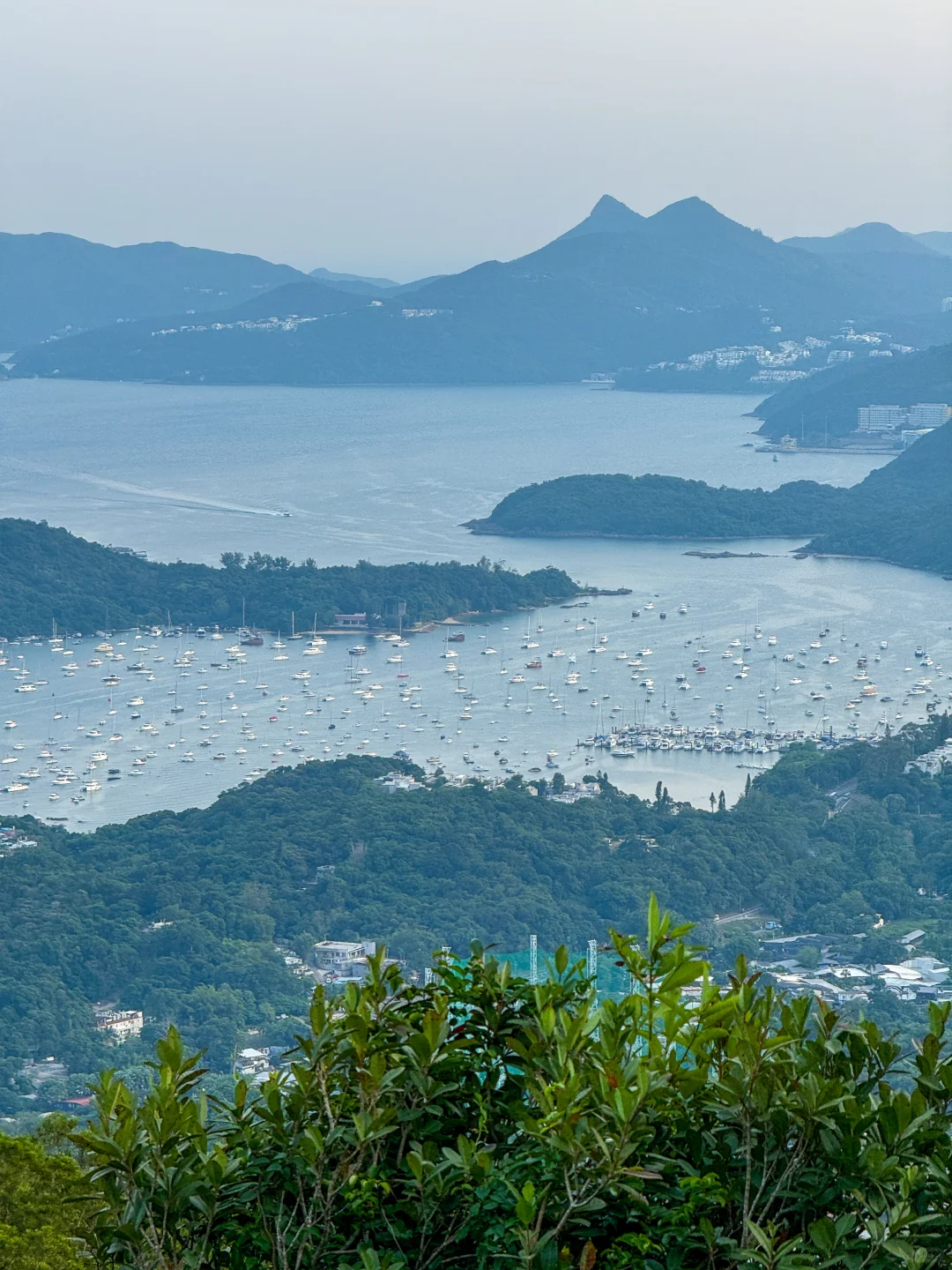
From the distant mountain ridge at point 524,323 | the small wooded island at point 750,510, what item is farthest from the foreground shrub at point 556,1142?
the distant mountain ridge at point 524,323

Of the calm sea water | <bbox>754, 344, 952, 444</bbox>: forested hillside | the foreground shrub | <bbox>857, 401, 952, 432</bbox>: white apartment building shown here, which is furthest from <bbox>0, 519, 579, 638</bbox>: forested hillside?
the foreground shrub

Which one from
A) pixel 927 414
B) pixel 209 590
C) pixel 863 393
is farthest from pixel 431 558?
pixel 863 393

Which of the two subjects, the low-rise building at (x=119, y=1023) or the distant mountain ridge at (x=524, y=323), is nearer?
the low-rise building at (x=119, y=1023)

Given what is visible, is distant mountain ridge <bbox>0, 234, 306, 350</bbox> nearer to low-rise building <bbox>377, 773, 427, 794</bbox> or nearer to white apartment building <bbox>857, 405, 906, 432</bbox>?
white apartment building <bbox>857, 405, 906, 432</bbox>

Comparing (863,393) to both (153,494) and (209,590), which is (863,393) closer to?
(153,494)

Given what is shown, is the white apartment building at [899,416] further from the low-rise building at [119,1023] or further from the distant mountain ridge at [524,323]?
the low-rise building at [119,1023]
